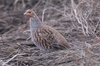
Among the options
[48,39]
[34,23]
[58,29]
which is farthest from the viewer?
[58,29]

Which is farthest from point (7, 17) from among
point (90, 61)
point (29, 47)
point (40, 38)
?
point (90, 61)

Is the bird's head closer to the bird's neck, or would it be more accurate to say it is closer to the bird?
the bird's neck

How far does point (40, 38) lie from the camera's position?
6.58m

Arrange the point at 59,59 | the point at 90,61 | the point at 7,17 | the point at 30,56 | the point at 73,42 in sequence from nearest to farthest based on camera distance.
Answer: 1. the point at 90,61
2. the point at 59,59
3. the point at 30,56
4. the point at 73,42
5. the point at 7,17

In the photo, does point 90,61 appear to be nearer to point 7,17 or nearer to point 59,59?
point 59,59

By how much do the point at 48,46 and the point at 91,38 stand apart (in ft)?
3.31

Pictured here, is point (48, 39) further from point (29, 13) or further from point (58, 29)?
point (58, 29)

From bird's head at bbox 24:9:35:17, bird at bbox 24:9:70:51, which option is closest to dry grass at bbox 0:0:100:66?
bird at bbox 24:9:70:51

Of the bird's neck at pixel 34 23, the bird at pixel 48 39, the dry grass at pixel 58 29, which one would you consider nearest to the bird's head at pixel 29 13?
the bird's neck at pixel 34 23

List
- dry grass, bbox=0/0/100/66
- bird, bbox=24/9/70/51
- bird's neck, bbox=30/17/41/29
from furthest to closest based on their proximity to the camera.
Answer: bird's neck, bbox=30/17/41/29
bird, bbox=24/9/70/51
dry grass, bbox=0/0/100/66

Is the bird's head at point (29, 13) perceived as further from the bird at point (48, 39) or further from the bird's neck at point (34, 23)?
the bird at point (48, 39)

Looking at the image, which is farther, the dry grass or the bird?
the bird

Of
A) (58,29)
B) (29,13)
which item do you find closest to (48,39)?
(29,13)

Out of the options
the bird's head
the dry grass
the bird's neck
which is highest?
the bird's head
